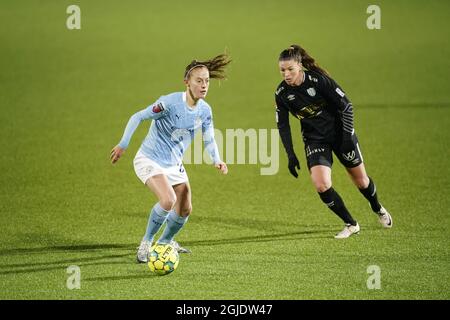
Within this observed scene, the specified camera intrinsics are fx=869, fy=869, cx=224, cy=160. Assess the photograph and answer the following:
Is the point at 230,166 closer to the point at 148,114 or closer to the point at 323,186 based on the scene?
the point at 323,186

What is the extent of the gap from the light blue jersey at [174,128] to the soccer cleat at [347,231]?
70.3 inches

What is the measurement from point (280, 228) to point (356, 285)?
97.4 inches

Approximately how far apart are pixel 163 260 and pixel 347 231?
2528 mm

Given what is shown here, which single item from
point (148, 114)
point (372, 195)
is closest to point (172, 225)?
point (148, 114)

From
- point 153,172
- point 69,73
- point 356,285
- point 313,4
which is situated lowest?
point 356,285

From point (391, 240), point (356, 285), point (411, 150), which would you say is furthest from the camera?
point (411, 150)

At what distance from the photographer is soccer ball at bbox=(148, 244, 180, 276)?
7992 millimetres

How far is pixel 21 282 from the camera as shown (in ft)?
25.8

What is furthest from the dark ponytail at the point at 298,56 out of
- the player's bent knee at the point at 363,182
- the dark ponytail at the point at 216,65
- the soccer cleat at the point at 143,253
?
the soccer cleat at the point at 143,253

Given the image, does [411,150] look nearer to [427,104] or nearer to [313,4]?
[427,104]

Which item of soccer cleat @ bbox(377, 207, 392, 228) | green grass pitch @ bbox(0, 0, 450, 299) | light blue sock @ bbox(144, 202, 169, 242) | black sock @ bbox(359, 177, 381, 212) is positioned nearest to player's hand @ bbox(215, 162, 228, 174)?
light blue sock @ bbox(144, 202, 169, 242)

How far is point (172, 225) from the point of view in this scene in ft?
28.9

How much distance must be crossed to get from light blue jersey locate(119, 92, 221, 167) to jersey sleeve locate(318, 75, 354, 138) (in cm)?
141

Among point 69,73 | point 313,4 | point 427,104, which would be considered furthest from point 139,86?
point 313,4
